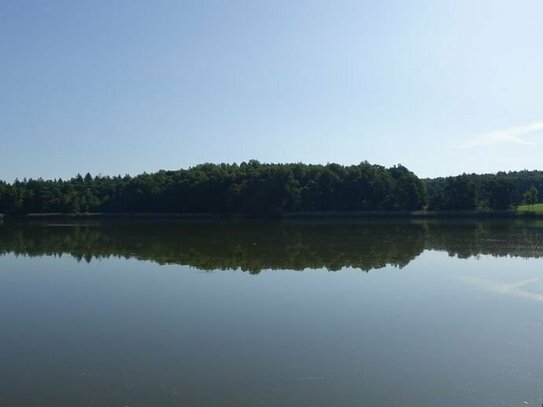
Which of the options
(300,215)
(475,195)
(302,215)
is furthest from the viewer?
(300,215)

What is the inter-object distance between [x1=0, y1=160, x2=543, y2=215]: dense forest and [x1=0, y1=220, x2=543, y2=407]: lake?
5119cm

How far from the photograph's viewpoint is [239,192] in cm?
8200

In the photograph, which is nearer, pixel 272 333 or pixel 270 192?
pixel 272 333

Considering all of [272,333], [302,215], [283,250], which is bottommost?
[272,333]

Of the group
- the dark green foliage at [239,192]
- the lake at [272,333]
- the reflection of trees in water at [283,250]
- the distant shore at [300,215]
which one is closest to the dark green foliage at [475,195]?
the distant shore at [300,215]

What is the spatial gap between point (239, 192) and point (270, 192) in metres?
5.00

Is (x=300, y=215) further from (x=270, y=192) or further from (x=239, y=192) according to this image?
(x=239, y=192)

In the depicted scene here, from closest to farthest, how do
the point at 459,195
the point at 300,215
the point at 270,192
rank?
the point at 459,195 < the point at 300,215 < the point at 270,192

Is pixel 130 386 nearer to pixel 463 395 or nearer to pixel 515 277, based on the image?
pixel 463 395

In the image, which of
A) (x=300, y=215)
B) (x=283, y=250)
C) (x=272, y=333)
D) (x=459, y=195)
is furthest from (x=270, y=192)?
(x=272, y=333)

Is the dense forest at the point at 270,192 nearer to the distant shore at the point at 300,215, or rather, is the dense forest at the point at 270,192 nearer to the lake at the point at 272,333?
the distant shore at the point at 300,215

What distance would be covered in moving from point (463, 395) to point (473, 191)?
225 ft

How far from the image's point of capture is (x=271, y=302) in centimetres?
1558

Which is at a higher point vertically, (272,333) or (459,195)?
(459,195)
